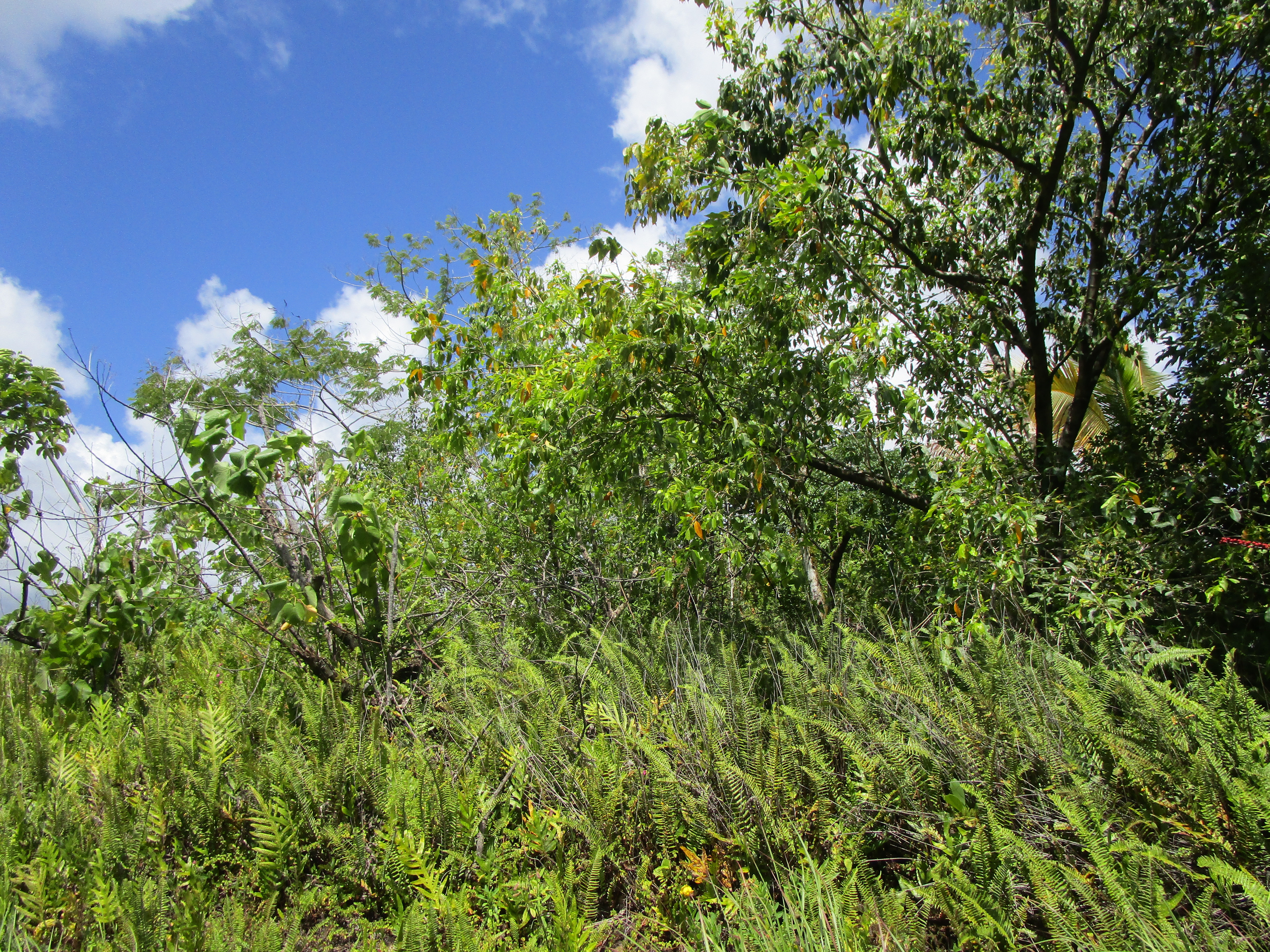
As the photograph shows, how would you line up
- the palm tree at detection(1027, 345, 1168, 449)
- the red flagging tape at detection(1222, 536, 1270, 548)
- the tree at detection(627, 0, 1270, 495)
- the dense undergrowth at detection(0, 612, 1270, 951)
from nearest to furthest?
the dense undergrowth at detection(0, 612, 1270, 951) → the red flagging tape at detection(1222, 536, 1270, 548) → the tree at detection(627, 0, 1270, 495) → the palm tree at detection(1027, 345, 1168, 449)

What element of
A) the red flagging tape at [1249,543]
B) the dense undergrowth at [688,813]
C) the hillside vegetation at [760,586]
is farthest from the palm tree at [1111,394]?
the dense undergrowth at [688,813]

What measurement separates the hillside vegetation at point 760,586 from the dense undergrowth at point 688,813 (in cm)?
2

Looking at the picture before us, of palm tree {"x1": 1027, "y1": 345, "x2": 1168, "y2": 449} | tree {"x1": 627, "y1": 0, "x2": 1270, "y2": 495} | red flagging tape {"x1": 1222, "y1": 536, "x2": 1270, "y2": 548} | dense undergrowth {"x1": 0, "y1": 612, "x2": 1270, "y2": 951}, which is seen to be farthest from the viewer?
palm tree {"x1": 1027, "y1": 345, "x2": 1168, "y2": 449}

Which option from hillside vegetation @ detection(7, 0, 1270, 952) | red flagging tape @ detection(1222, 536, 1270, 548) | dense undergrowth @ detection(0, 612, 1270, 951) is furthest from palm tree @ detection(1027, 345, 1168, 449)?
dense undergrowth @ detection(0, 612, 1270, 951)

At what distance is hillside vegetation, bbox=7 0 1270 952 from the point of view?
1987 millimetres

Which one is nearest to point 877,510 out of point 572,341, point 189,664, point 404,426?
point 572,341

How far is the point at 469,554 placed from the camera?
523cm

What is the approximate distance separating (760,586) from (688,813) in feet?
5.08

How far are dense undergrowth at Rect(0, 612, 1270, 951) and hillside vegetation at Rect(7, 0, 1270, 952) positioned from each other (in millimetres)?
19

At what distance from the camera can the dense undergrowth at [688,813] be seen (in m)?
1.77

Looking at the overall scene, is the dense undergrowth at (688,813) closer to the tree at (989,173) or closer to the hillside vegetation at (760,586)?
the hillside vegetation at (760,586)

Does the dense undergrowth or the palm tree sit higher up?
the palm tree

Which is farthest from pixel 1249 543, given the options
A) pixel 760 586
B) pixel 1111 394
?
pixel 1111 394

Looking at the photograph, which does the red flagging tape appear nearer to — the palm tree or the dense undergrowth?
the dense undergrowth
